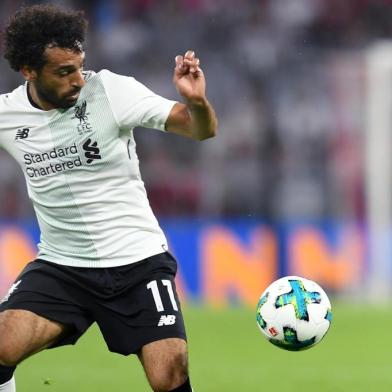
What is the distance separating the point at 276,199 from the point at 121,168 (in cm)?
922

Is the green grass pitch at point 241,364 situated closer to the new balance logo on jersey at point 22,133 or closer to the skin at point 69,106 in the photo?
the skin at point 69,106

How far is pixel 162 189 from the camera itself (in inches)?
609

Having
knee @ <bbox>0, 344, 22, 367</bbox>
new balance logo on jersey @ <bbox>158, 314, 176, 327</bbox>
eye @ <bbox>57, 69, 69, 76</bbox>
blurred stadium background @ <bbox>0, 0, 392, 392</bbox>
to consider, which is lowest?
blurred stadium background @ <bbox>0, 0, 392, 392</bbox>

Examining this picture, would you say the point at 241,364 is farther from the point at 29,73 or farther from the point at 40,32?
the point at 40,32

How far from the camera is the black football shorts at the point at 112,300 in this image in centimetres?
570

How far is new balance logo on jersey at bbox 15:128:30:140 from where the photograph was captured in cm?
586

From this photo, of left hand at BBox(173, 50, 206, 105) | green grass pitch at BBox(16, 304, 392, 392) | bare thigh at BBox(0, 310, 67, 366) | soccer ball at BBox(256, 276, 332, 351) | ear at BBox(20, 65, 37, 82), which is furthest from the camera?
green grass pitch at BBox(16, 304, 392, 392)

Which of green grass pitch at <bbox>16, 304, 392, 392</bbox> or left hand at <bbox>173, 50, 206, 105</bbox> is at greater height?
left hand at <bbox>173, 50, 206, 105</bbox>

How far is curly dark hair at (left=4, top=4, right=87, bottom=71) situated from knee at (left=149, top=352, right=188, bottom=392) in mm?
1577

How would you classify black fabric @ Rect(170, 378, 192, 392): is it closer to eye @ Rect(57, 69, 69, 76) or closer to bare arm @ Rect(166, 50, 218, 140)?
bare arm @ Rect(166, 50, 218, 140)

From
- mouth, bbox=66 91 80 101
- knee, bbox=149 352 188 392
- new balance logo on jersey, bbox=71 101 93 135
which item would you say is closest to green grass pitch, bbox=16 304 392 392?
knee, bbox=149 352 188 392

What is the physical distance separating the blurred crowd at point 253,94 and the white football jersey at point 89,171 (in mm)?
8871

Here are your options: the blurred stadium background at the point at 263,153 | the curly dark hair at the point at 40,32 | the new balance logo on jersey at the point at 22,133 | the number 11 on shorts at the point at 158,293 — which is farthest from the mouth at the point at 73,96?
the blurred stadium background at the point at 263,153

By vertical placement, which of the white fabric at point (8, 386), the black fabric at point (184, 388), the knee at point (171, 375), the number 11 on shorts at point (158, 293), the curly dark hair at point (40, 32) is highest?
the curly dark hair at point (40, 32)
